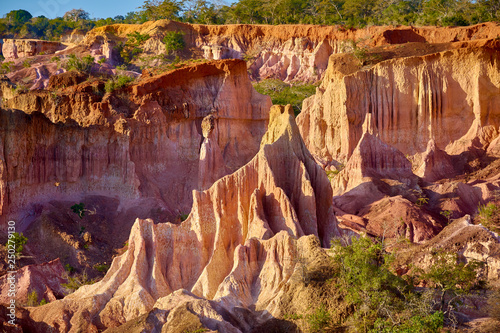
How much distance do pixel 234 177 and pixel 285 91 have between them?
1395 inches

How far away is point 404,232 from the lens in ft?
109

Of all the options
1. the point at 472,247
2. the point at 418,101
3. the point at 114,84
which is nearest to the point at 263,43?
the point at 418,101

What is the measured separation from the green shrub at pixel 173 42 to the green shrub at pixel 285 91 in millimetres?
7746

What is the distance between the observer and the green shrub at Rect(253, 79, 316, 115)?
59062 mm

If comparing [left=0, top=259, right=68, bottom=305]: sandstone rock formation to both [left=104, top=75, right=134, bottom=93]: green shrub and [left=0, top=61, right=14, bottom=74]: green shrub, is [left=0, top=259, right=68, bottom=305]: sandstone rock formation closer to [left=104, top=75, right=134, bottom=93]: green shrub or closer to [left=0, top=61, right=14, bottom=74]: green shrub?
[left=104, top=75, right=134, bottom=93]: green shrub

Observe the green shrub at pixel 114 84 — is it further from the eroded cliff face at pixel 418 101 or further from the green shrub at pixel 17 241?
the eroded cliff face at pixel 418 101

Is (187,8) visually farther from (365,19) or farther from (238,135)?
(238,135)

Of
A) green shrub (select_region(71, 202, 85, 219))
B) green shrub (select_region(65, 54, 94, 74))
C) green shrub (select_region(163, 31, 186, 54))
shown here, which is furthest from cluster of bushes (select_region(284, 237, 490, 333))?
green shrub (select_region(163, 31, 186, 54))

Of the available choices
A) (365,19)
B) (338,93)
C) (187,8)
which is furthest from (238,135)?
(187,8)

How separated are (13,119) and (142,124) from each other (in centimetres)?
699

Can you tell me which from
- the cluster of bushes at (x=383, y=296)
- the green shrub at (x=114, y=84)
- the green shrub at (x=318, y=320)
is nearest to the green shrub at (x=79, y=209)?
the green shrub at (x=114, y=84)

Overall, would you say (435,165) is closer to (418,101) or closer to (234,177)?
(418,101)

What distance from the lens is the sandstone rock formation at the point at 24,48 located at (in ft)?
214

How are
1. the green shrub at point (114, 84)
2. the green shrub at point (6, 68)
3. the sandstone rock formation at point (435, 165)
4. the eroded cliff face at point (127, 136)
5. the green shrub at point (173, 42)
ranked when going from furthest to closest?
A: the green shrub at point (173, 42)
the green shrub at point (6, 68)
the sandstone rock formation at point (435, 165)
the green shrub at point (114, 84)
the eroded cliff face at point (127, 136)
